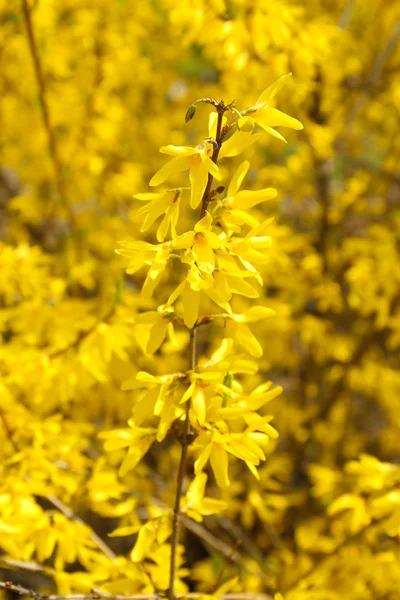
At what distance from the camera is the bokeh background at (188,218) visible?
170 centimetres

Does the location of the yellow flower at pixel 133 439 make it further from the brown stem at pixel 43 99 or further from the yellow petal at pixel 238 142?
the brown stem at pixel 43 99

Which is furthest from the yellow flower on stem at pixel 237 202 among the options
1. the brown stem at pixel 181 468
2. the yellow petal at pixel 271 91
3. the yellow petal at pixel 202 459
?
the yellow petal at pixel 202 459

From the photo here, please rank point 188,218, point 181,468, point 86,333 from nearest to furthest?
point 181,468 → point 86,333 → point 188,218

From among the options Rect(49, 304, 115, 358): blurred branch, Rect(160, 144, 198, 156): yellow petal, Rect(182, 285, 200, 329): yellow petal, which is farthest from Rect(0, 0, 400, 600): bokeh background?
Rect(160, 144, 198, 156): yellow petal

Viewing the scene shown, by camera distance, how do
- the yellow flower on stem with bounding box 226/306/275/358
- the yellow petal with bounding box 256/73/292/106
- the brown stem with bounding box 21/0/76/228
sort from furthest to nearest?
the brown stem with bounding box 21/0/76/228 < the yellow flower on stem with bounding box 226/306/275/358 < the yellow petal with bounding box 256/73/292/106

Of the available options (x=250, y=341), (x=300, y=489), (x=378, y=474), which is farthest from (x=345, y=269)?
(x=250, y=341)

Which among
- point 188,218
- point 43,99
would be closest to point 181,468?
point 43,99

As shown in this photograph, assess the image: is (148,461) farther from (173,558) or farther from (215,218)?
(215,218)

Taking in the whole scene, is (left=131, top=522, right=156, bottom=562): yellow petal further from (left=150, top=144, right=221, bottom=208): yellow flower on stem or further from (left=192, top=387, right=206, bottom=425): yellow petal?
(left=150, top=144, right=221, bottom=208): yellow flower on stem

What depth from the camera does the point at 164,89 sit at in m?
3.32

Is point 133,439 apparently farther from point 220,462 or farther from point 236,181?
point 236,181

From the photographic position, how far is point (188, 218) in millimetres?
3457

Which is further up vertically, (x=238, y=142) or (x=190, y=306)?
(x=238, y=142)

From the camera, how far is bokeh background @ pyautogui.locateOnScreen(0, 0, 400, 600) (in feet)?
5.58
